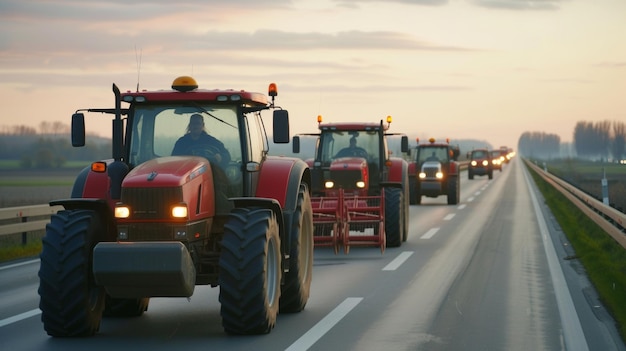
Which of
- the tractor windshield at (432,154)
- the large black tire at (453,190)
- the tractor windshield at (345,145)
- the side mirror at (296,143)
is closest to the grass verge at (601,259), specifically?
the tractor windshield at (345,145)

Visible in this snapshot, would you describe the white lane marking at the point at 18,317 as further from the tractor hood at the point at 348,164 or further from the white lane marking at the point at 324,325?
the tractor hood at the point at 348,164

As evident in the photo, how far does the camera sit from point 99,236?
9312 mm

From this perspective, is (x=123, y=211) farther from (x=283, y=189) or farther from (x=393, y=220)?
(x=393, y=220)

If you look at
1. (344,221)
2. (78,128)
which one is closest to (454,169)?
(344,221)

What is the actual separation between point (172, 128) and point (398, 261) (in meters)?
7.30

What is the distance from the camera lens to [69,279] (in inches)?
348

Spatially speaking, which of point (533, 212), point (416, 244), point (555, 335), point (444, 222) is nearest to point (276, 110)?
point (555, 335)

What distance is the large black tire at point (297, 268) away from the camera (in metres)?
10.6

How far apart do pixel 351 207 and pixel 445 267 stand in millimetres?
3304

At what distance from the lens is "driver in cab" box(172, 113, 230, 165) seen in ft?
32.4

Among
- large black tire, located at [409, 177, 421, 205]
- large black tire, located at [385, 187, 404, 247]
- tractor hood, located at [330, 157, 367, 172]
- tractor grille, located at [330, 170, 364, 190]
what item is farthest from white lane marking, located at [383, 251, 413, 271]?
large black tire, located at [409, 177, 421, 205]

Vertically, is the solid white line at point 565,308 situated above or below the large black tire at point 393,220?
below

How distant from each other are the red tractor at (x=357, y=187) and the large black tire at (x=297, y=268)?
5.75 m

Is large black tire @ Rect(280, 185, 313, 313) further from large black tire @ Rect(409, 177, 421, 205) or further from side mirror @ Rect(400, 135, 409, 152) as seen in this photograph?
large black tire @ Rect(409, 177, 421, 205)
